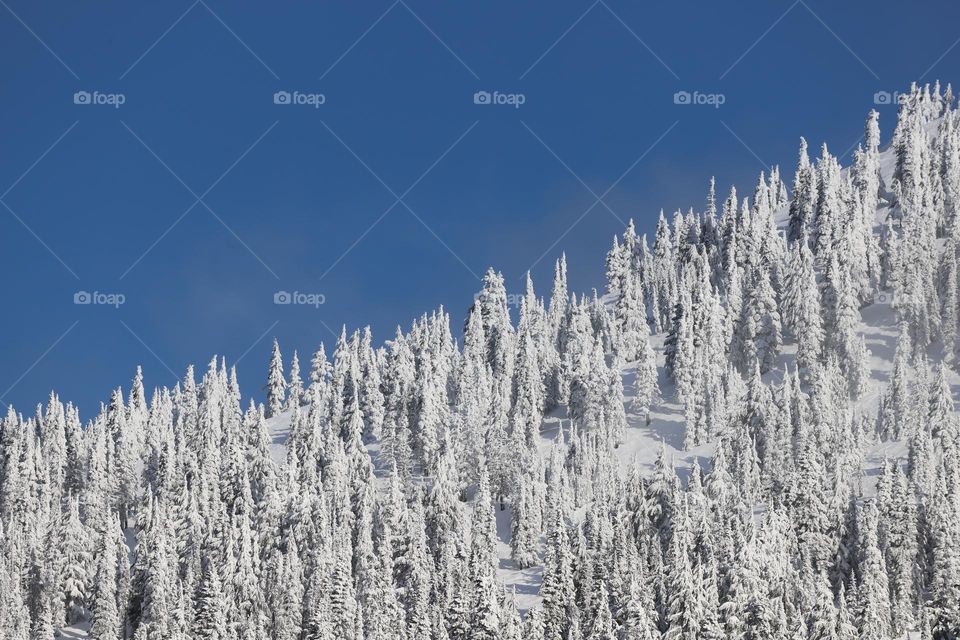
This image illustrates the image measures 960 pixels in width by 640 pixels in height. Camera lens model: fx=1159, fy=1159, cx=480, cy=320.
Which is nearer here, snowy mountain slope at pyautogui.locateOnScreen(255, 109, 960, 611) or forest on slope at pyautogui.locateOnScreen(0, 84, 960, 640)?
forest on slope at pyautogui.locateOnScreen(0, 84, 960, 640)

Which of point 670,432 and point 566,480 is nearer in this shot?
point 566,480

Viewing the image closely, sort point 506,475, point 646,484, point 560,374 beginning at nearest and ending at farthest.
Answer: point 646,484 → point 506,475 → point 560,374

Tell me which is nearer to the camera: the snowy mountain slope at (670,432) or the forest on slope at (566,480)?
the forest on slope at (566,480)

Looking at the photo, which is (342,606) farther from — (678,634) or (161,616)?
(678,634)

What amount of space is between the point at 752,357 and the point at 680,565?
89.6 meters

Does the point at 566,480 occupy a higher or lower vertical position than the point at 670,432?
lower

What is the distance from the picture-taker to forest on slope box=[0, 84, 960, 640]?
325ft

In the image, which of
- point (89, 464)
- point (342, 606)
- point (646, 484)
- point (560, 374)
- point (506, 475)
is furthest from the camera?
point (560, 374)

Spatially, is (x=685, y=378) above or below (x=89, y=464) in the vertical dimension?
above

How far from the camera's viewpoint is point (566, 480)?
138 meters

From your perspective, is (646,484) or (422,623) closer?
(422,623)

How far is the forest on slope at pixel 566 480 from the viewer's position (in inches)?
3905

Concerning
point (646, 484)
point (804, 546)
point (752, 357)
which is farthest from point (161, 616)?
point (752, 357)

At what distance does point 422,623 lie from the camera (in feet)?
336
